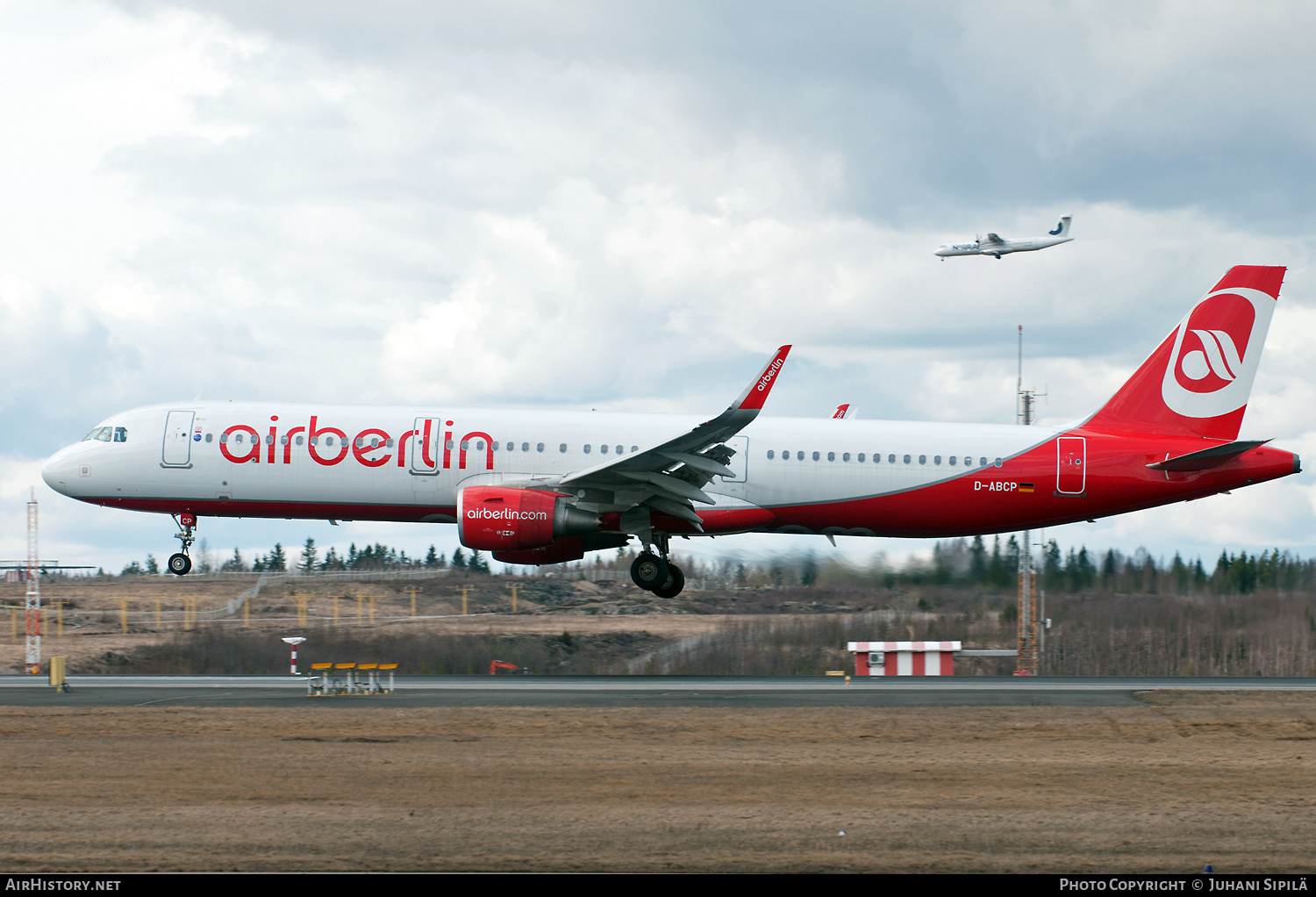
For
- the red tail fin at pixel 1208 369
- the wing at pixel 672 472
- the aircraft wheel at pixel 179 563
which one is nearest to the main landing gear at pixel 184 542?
the aircraft wheel at pixel 179 563

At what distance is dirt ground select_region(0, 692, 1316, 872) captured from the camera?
1156 centimetres

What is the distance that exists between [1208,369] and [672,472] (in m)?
13.3

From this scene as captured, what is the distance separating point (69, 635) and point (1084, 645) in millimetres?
34160

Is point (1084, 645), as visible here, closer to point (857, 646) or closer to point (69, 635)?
point (857, 646)

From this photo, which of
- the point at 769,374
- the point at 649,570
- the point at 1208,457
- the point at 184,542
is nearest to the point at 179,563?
the point at 184,542

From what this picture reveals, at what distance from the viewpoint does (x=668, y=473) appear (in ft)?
85.4

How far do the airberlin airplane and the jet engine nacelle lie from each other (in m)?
0.13

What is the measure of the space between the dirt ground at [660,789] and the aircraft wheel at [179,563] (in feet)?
23.1

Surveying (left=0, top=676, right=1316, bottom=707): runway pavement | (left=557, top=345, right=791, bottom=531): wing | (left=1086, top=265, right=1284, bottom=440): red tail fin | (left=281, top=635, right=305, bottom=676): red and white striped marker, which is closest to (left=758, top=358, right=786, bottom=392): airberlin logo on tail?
(left=557, top=345, right=791, bottom=531): wing

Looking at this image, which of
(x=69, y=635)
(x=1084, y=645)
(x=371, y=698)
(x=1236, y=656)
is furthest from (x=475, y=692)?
(x=69, y=635)

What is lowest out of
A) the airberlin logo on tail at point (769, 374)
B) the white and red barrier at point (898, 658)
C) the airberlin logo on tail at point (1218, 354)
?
the white and red barrier at point (898, 658)

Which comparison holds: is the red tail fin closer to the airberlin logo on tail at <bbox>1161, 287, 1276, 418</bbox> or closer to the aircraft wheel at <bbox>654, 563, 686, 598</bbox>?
the airberlin logo on tail at <bbox>1161, 287, 1276, 418</bbox>

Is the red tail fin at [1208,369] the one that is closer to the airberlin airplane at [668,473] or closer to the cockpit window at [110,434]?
the airberlin airplane at [668,473]

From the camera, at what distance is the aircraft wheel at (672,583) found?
27.8 metres
